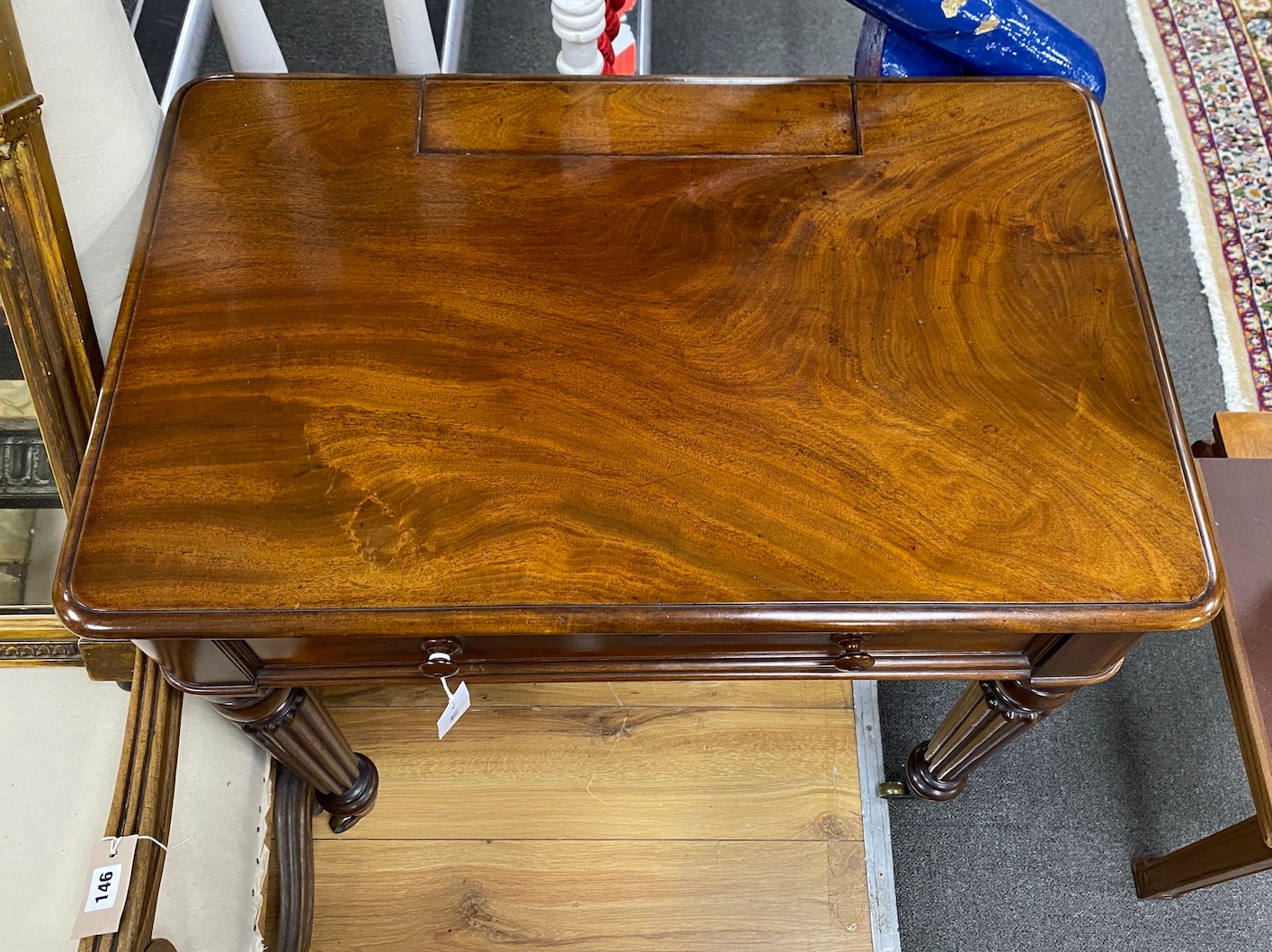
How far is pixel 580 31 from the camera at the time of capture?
94 cm

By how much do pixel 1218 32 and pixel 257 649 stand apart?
5.81 ft

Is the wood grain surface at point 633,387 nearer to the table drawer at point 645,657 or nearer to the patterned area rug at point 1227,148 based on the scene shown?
the table drawer at point 645,657

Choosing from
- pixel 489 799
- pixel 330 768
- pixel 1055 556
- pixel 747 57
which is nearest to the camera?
pixel 1055 556

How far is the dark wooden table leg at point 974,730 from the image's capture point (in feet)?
2.65

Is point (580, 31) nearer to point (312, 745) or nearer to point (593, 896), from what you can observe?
point (312, 745)

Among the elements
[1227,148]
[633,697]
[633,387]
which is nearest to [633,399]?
[633,387]

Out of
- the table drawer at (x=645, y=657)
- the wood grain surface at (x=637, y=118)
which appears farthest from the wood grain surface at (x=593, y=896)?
the wood grain surface at (x=637, y=118)

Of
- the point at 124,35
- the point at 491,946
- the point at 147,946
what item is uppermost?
the point at 124,35

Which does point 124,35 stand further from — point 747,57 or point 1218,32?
point 1218,32

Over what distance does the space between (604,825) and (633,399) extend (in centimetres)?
60

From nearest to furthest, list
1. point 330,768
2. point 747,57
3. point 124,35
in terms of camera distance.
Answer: point 124,35, point 330,768, point 747,57

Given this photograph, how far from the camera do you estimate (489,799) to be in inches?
44.1

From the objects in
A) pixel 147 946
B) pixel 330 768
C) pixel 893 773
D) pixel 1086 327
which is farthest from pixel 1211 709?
pixel 147 946

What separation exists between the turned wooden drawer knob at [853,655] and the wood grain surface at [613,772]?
43 cm
